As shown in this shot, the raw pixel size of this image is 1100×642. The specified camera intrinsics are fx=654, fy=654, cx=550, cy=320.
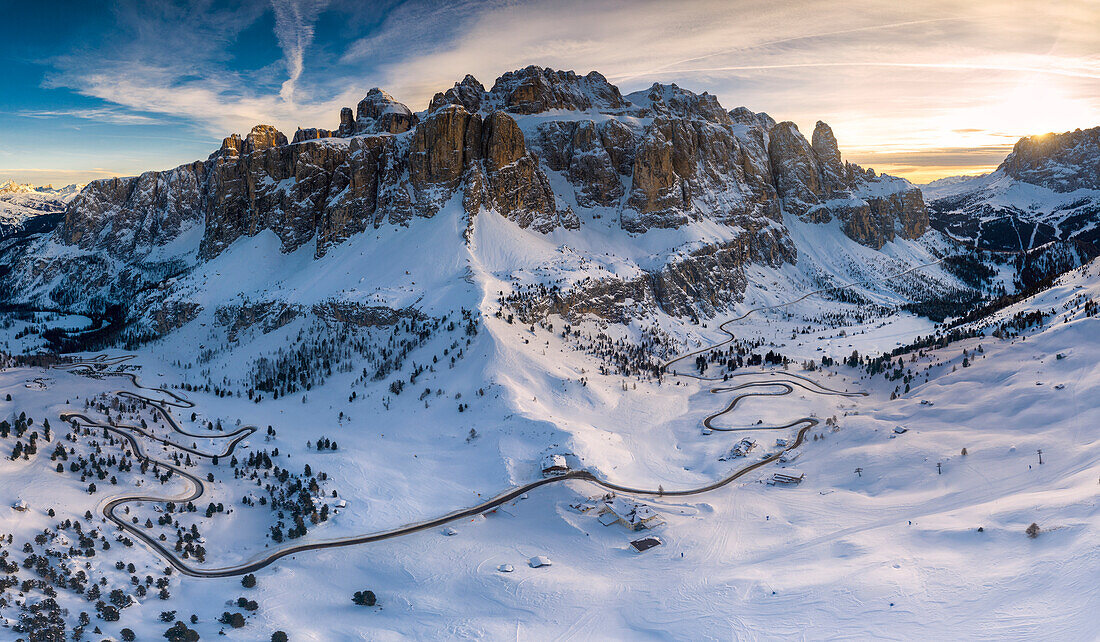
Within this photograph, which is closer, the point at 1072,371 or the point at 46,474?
the point at 46,474

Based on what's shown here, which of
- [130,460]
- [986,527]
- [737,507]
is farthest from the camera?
[130,460]

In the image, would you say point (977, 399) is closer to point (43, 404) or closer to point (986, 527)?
point (986, 527)

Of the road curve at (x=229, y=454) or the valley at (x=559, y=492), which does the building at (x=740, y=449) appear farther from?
the road curve at (x=229, y=454)

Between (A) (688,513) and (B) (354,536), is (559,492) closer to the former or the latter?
(A) (688,513)

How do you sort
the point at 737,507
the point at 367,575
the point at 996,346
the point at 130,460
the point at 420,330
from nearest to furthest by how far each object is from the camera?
the point at 367,575 < the point at 737,507 < the point at 130,460 < the point at 996,346 < the point at 420,330

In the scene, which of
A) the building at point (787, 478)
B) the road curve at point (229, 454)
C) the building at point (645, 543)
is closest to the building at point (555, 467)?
the road curve at point (229, 454)

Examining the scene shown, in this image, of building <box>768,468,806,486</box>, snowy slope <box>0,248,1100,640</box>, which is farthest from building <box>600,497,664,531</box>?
building <box>768,468,806,486</box>

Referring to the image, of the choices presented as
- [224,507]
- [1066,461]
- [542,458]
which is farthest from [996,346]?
[224,507]
